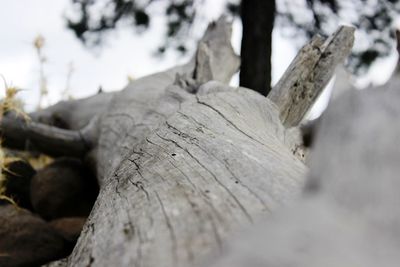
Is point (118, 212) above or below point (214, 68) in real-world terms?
below

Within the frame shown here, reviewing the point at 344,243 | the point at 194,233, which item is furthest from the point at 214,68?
the point at 344,243

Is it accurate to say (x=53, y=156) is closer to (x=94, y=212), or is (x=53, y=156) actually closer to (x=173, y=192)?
(x=94, y=212)

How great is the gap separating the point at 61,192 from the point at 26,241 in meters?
1.08

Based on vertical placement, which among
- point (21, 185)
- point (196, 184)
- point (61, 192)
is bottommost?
point (21, 185)

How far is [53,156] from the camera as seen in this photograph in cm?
408

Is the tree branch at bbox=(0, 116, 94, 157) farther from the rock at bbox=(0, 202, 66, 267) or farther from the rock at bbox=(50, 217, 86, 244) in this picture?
the rock at bbox=(0, 202, 66, 267)

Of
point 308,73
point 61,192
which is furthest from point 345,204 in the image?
point 61,192

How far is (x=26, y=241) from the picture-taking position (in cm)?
235

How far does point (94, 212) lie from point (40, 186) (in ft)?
6.85

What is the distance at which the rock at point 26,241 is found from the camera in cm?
230

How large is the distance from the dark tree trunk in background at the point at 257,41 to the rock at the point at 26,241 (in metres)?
2.94

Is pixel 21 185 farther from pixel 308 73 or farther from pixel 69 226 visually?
pixel 308 73

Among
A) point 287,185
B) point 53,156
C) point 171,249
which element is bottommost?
point 53,156

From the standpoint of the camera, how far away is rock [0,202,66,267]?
90.6 inches
